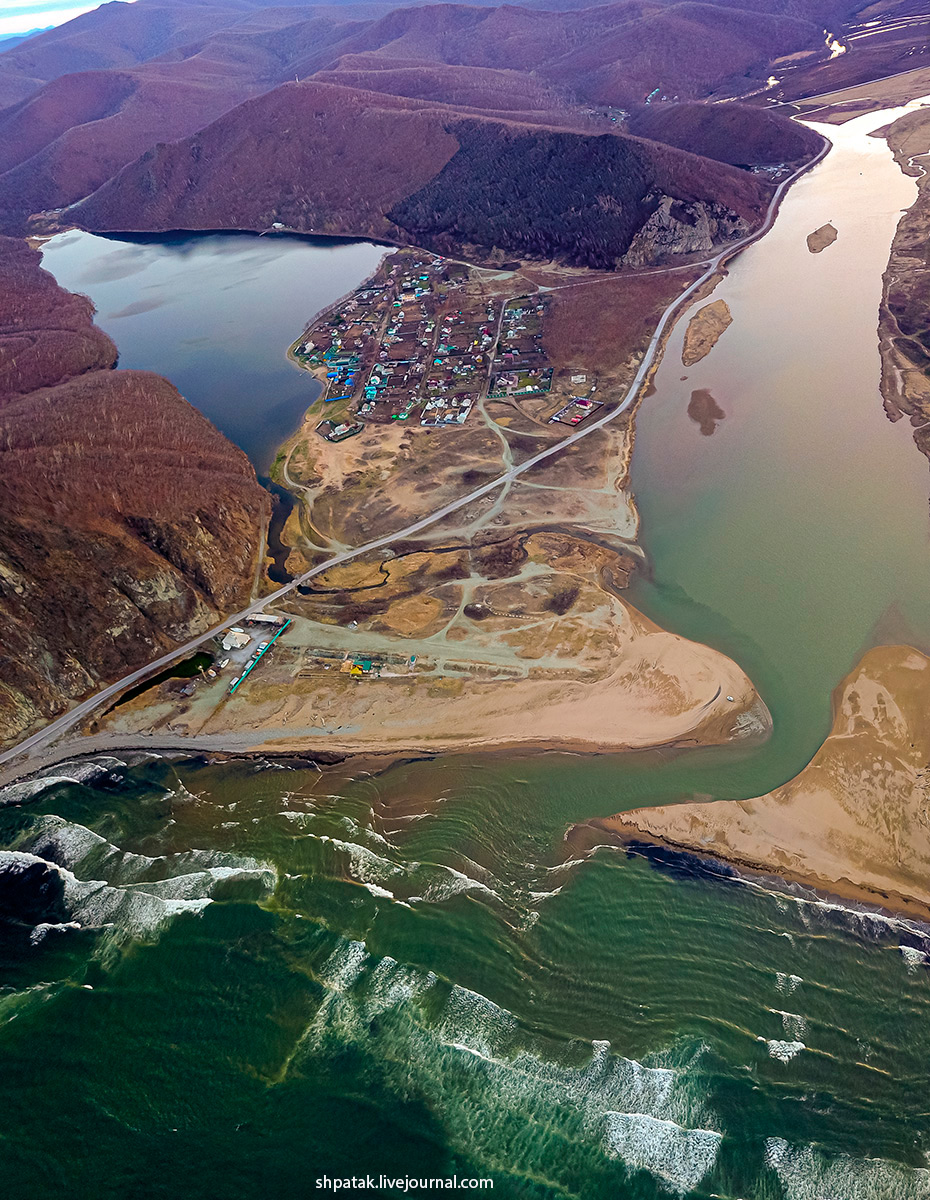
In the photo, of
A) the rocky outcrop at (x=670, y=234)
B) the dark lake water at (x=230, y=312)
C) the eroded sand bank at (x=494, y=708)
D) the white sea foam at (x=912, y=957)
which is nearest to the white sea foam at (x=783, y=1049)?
the white sea foam at (x=912, y=957)

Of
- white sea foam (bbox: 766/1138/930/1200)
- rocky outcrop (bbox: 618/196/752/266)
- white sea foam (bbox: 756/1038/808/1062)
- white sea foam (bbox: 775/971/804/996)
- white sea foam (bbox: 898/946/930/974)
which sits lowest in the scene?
white sea foam (bbox: 766/1138/930/1200)

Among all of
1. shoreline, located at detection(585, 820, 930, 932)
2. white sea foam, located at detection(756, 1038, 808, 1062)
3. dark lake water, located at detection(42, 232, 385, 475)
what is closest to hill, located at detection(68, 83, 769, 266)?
dark lake water, located at detection(42, 232, 385, 475)

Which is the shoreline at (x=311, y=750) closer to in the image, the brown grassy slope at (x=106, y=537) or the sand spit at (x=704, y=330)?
the brown grassy slope at (x=106, y=537)

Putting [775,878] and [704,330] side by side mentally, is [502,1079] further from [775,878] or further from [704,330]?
[704,330]

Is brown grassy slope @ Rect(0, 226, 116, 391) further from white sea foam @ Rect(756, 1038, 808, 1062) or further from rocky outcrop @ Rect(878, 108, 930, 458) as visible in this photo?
rocky outcrop @ Rect(878, 108, 930, 458)

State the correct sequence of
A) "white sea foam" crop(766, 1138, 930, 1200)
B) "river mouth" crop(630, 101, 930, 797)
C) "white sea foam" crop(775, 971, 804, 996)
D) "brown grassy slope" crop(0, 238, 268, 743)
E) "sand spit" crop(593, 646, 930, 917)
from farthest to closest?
"brown grassy slope" crop(0, 238, 268, 743) < "river mouth" crop(630, 101, 930, 797) < "sand spit" crop(593, 646, 930, 917) < "white sea foam" crop(775, 971, 804, 996) < "white sea foam" crop(766, 1138, 930, 1200)

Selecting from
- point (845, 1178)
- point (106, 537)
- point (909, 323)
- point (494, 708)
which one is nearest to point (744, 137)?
point (909, 323)

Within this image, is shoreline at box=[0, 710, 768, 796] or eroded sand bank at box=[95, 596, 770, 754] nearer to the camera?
shoreline at box=[0, 710, 768, 796]
